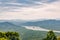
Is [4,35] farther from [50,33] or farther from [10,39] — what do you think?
[50,33]

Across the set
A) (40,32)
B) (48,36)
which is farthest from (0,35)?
(40,32)

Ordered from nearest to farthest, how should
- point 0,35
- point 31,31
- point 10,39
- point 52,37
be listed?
point 52,37 → point 10,39 → point 0,35 → point 31,31

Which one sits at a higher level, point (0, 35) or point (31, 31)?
point (0, 35)

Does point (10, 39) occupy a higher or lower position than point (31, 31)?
higher

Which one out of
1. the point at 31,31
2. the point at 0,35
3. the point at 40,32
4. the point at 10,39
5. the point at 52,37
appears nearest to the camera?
the point at 52,37

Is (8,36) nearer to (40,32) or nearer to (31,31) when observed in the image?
(40,32)

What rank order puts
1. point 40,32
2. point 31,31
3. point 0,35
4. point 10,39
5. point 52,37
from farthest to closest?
point 31,31 → point 40,32 → point 0,35 → point 10,39 → point 52,37

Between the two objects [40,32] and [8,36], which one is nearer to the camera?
[8,36]

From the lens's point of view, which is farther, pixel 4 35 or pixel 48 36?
pixel 4 35

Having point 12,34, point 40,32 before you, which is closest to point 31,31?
point 40,32
